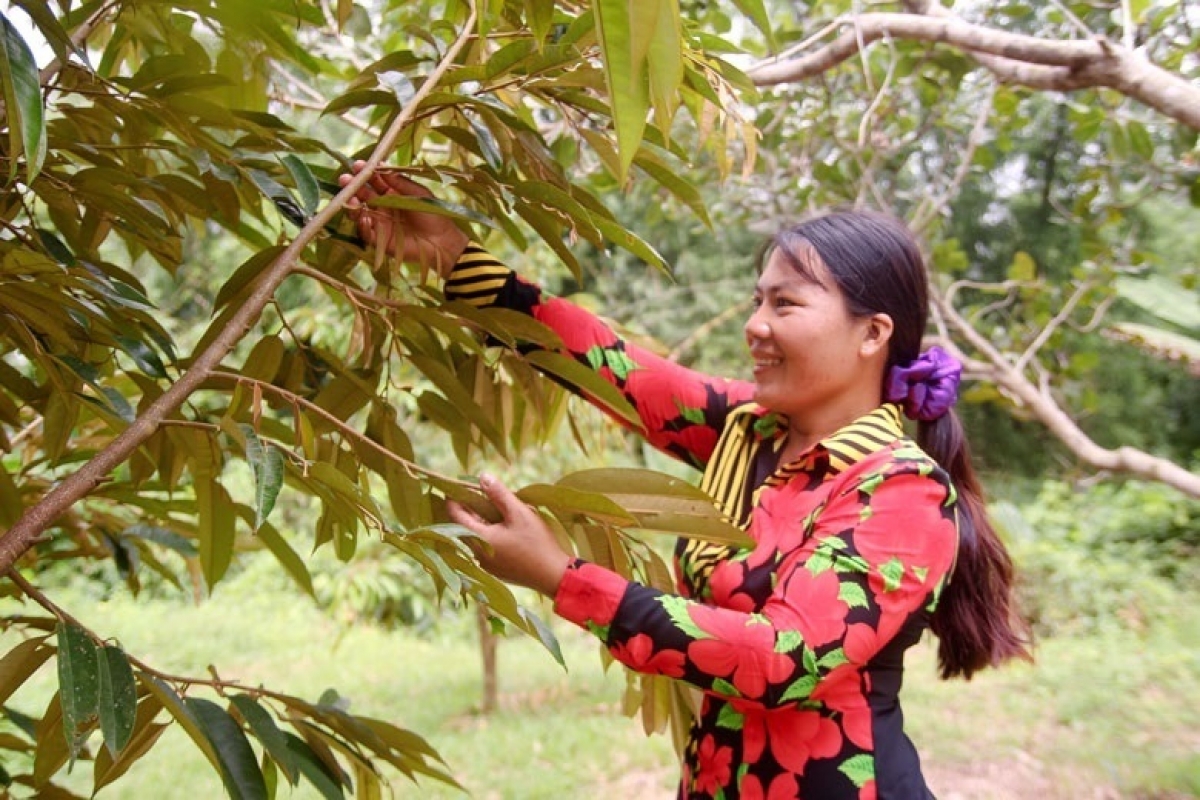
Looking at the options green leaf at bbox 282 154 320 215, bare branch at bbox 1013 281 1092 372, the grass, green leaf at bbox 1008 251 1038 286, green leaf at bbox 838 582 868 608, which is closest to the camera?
green leaf at bbox 282 154 320 215

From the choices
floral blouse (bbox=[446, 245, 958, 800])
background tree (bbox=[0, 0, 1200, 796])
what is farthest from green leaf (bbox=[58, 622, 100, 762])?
floral blouse (bbox=[446, 245, 958, 800])

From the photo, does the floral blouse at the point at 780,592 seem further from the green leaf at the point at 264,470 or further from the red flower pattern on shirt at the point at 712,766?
the green leaf at the point at 264,470

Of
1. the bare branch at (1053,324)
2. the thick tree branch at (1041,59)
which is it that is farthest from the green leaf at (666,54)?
the bare branch at (1053,324)

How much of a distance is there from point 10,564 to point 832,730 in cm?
66

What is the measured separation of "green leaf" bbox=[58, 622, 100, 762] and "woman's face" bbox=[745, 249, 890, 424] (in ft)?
1.98

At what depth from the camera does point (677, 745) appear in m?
1.13

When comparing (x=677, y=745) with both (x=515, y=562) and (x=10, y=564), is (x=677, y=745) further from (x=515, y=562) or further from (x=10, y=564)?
(x=10, y=564)

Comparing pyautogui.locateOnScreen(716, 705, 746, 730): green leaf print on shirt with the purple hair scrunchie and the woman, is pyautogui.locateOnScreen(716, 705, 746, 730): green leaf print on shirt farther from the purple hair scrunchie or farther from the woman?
the purple hair scrunchie

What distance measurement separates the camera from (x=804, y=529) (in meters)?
0.95

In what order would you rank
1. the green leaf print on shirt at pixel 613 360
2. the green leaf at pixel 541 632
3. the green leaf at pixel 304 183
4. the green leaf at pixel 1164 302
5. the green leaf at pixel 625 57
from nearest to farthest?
the green leaf at pixel 625 57 < the green leaf at pixel 541 632 < the green leaf at pixel 304 183 < the green leaf print on shirt at pixel 613 360 < the green leaf at pixel 1164 302

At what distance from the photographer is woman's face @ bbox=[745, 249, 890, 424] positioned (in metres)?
0.99

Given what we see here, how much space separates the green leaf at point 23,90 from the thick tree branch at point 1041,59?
3.63 feet

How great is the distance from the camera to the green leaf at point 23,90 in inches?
20.3

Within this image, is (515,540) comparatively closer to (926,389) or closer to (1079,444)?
(926,389)
